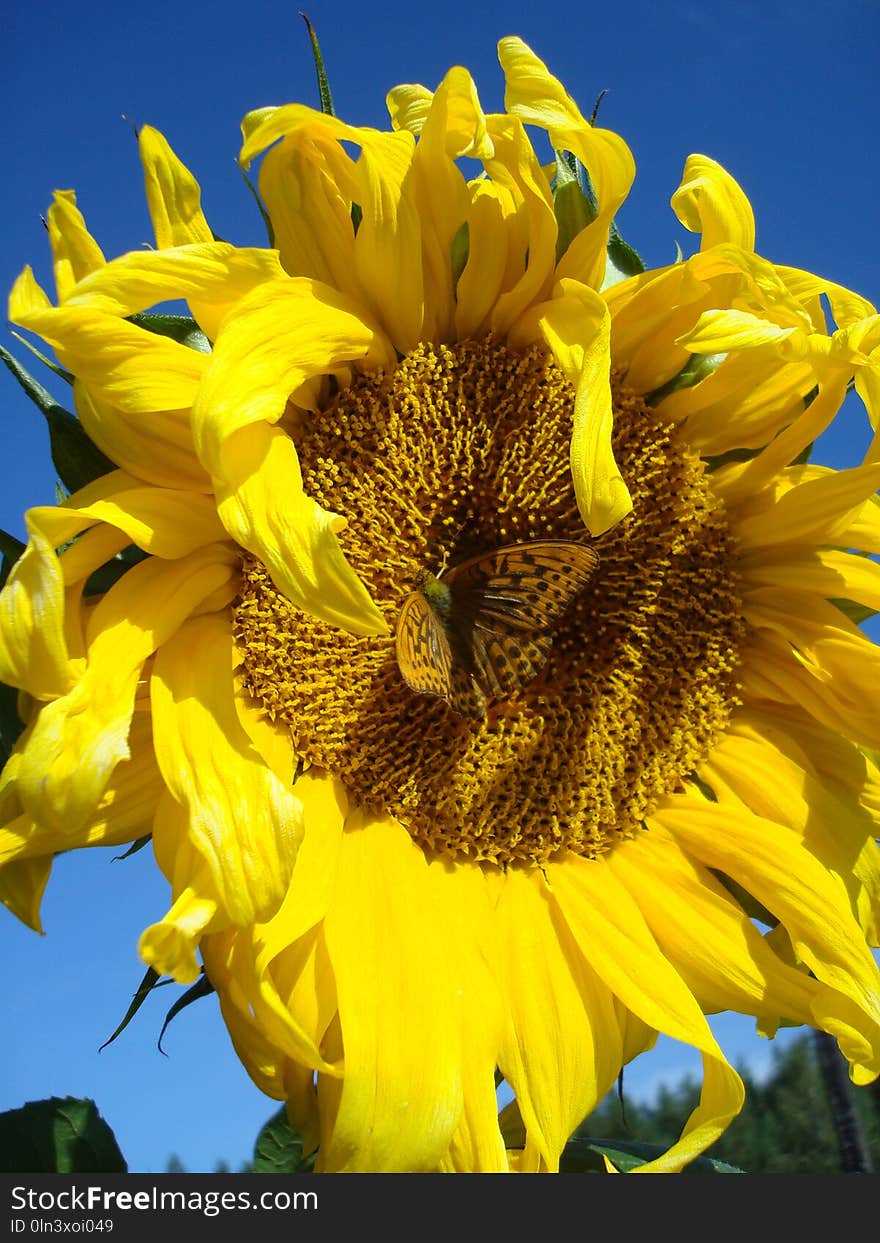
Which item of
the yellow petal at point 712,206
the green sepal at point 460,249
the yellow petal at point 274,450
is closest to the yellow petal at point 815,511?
the yellow petal at point 712,206

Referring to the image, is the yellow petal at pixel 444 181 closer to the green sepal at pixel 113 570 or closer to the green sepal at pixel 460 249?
the green sepal at pixel 460 249

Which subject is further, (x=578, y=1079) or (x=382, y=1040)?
(x=578, y=1079)

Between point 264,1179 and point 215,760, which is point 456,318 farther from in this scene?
point 264,1179

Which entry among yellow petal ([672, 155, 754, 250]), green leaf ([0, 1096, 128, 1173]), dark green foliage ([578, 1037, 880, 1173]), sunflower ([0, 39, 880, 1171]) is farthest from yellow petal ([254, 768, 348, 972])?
dark green foliage ([578, 1037, 880, 1173])

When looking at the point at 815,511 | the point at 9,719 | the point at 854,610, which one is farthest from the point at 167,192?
the point at 854,610

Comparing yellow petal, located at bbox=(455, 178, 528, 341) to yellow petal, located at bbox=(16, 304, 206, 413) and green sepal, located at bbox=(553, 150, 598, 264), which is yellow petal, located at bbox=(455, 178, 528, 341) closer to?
green sepal, located at bbox=(553, 150, 598, 264)

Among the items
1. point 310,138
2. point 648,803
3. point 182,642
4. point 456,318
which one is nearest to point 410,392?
point 456,318
